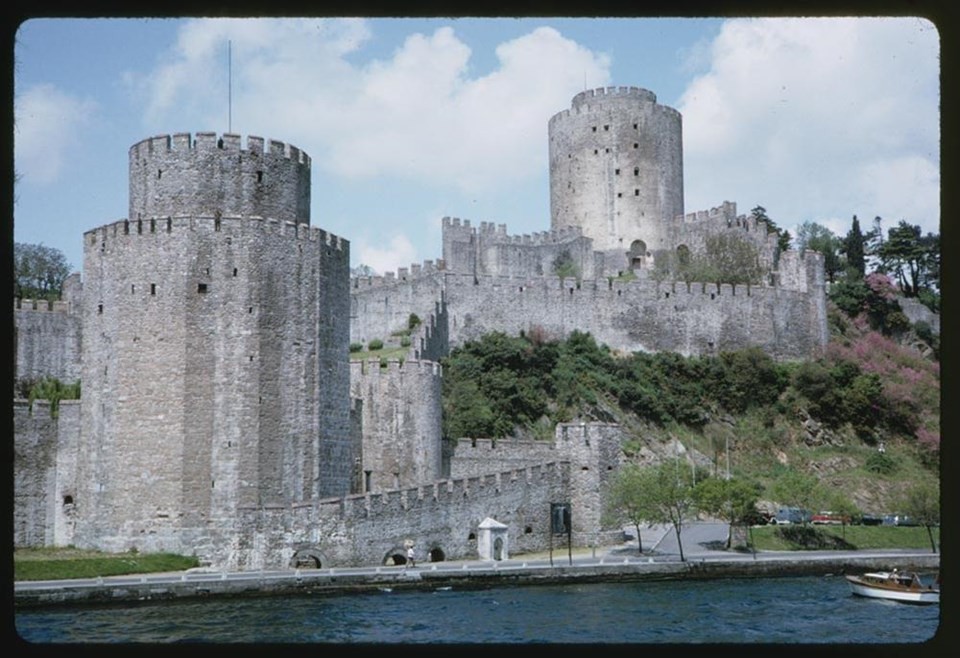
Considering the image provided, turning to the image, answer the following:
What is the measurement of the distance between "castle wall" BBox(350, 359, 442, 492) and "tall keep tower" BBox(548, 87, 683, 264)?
23.9 meters

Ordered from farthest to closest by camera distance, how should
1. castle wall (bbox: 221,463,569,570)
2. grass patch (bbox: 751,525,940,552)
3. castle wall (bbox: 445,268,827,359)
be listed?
1. castle wall (bbox: 445,268,827,359)
2. grass patch (bbox: 751,525,940,552)
3. castle wall (bbox: 221,463,569,570)

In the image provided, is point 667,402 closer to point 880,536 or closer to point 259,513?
point 880,536

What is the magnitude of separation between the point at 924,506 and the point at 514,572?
1670 cm

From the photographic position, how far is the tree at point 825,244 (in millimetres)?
66688

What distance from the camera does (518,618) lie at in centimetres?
2231

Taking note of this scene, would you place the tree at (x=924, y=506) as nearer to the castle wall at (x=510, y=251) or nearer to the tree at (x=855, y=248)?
the castle wall at (x=510, y=251)

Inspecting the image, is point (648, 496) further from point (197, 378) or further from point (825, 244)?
point (825, 244)

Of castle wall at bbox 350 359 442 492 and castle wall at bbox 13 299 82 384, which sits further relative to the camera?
castle wall at bbox 13 299 82 384

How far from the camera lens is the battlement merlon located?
30.2 m

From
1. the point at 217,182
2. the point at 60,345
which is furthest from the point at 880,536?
the point at 60,345

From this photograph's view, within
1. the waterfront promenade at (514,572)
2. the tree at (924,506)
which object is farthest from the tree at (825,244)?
the waterfront promenade at (514,572)

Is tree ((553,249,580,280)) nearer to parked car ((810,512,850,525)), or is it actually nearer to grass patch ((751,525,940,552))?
parked car ((810,512,850,525))

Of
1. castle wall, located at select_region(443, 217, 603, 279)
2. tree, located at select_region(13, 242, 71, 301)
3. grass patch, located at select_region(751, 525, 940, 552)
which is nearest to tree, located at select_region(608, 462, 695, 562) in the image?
grass patch, located at select_region(751, 525, 940, 552)
